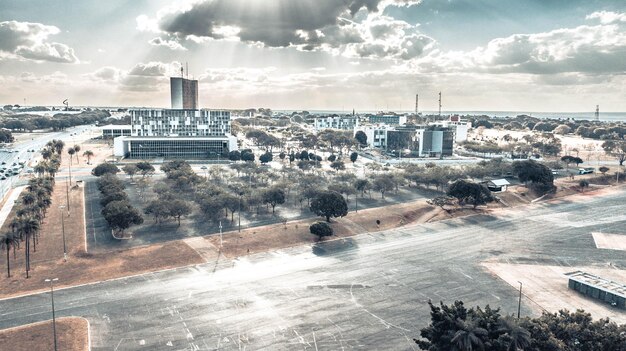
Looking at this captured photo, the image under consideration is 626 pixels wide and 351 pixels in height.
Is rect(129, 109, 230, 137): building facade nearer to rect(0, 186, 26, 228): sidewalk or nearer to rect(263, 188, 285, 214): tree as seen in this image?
rect(0, 186, 26, 228): sidewalk

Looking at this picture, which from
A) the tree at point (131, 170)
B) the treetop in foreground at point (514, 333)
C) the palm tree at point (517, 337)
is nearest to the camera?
the treetop in foreground at point (514, 333)

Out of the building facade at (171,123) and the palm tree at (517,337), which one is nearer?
the palm tree at (517,337)

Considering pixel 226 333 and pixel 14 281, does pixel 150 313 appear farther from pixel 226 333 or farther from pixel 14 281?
pixel 14 281

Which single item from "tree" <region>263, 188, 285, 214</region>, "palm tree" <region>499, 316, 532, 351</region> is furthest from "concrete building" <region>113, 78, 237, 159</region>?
"palm tree" <region>499, 316, 532, 351</region>

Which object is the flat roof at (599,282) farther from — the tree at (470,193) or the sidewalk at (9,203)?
the sidewalk at (9,203)

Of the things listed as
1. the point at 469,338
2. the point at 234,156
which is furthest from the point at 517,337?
the point at 234,156

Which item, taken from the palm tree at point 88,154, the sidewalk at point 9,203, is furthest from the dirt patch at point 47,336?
the palm tree at point 88,154
